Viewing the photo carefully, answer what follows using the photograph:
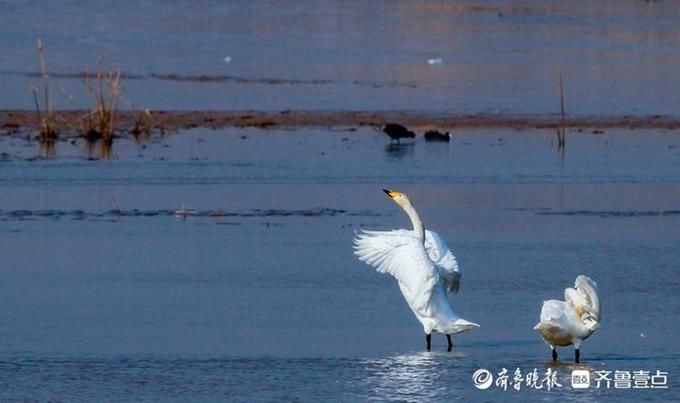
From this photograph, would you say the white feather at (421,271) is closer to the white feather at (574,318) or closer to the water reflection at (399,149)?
the white feather at (574,318)

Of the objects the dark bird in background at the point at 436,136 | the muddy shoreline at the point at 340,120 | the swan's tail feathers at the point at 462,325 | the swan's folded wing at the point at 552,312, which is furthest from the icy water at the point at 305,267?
the muddy shoreline at the point at 340,120

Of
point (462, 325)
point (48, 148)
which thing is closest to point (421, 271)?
point (462, 325)

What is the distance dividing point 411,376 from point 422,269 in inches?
34.9

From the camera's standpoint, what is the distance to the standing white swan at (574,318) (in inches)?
354

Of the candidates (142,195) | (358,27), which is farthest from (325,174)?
(358,27)

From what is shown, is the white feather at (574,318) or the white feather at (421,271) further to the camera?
the white feather at (421,271)

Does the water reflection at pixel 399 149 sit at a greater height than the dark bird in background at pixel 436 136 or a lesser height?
lesser

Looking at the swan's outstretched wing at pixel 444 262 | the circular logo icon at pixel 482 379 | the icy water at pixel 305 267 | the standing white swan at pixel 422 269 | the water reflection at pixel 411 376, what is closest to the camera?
the water reflection at pixel 411 376

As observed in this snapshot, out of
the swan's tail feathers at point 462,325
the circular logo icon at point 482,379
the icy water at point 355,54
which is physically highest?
the icy water at point 355,54

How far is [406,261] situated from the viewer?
9.70 metres

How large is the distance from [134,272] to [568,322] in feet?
12.5

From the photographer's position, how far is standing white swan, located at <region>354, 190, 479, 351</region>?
9.49 metres

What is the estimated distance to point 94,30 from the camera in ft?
130

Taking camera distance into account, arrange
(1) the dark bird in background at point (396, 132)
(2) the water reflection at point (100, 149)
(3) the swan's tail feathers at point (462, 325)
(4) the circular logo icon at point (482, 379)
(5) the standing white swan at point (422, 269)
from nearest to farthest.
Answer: (4) the circular logo icon at point (482, 379), (3) the swan's tail feathers at point (462, 325), (5) the standing white swan at point (422, 269), (2) the water reflection at point (100, 149), (1) the dark bird in background at point (396, 132)
